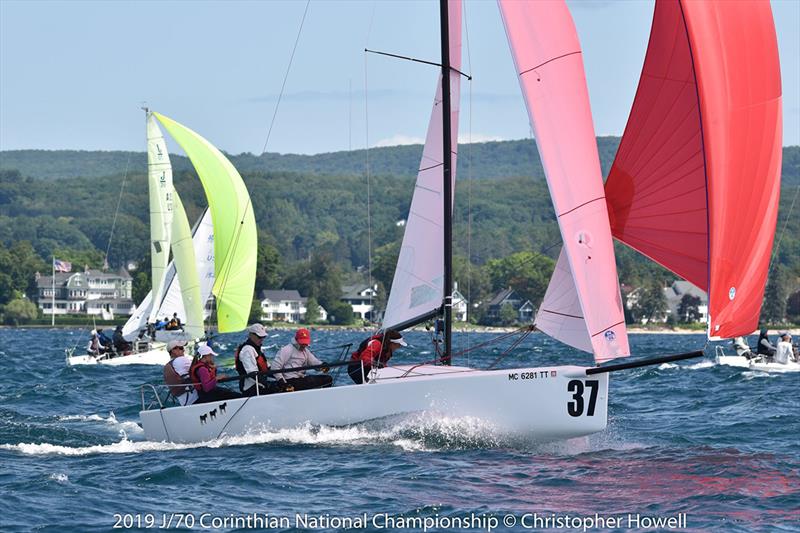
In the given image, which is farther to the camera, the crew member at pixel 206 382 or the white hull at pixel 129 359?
the white hull at pixel 129 359

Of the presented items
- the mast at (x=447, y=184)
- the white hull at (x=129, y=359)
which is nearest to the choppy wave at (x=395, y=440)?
the mast at (x=447, y=184)

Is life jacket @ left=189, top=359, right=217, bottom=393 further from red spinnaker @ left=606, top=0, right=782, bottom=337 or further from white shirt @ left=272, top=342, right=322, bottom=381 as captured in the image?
red spinnaker @ left=606, top=0, right=782, bottom=337

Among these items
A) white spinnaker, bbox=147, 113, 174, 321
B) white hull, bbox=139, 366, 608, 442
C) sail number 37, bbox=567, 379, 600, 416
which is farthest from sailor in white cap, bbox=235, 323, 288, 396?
white spinnaker, bbox=147, 113, 174, 321

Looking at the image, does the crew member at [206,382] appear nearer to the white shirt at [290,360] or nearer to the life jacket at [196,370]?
the life jacket at [196,370]

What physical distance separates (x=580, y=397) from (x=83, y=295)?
124068mm

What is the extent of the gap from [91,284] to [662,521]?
424 ft

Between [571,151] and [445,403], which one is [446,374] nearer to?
[445,403]

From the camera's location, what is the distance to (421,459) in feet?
42.9

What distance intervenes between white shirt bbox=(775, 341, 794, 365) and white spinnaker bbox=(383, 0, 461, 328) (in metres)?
17.3

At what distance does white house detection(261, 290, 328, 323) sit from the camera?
11962 cm

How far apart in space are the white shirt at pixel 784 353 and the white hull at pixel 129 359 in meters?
15.5

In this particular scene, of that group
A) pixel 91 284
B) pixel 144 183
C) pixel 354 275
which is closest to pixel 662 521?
pixel 91 284

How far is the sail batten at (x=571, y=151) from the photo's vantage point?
13133mm

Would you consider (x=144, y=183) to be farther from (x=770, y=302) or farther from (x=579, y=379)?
(x=579, y=379)
